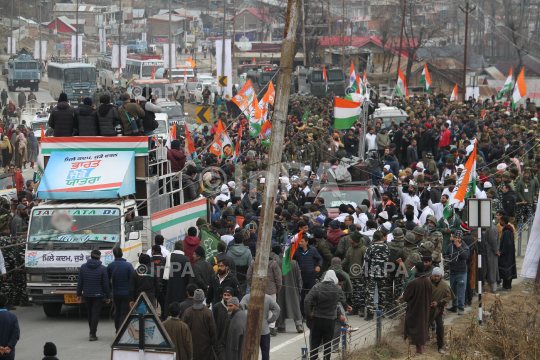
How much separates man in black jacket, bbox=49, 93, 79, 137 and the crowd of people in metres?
0.02

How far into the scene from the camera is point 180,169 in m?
15.8

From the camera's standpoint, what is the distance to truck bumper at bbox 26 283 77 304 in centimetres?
1258

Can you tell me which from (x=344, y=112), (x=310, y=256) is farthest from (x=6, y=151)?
(x=310, y=256)

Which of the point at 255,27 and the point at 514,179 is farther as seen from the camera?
the point at 255,27

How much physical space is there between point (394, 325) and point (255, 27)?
443 ft

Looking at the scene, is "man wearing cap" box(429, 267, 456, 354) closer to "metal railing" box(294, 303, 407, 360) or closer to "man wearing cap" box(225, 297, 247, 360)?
"metal railing" box(294, 303, 407, 360)

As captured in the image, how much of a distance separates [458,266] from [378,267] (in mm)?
1729

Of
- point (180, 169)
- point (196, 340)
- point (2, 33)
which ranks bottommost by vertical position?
point (196, 340)

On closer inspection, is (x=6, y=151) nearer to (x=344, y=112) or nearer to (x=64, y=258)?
(x=344, y=112)

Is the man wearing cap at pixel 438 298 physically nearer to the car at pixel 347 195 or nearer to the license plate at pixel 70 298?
the license plate at pixel 70 298

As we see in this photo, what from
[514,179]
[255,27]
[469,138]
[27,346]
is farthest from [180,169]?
[255,27]

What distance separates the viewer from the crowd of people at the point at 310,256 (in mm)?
10133

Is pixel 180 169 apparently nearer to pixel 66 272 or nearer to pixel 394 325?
pixel 66 272

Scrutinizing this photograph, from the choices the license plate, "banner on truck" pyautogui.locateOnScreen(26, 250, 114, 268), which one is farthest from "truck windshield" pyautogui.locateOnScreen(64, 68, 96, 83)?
the license plate
